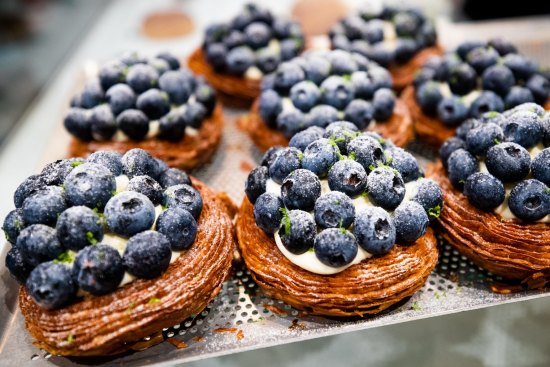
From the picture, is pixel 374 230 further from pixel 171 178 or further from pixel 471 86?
pixel 471 86

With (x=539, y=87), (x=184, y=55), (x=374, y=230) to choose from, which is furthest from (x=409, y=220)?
(x=184, y=55)

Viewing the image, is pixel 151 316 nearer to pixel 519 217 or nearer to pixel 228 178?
pixel 228 178

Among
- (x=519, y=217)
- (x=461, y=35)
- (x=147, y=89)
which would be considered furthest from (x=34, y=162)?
(x=461, y=35)

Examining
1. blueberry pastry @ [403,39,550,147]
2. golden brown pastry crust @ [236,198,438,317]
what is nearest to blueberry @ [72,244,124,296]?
golden brown pastry crust @ [236,198,438,317]

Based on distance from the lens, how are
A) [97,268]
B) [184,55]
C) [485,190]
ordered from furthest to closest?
[184,55]
[485,190]
[97,268]

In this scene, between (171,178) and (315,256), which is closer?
(315,256)
